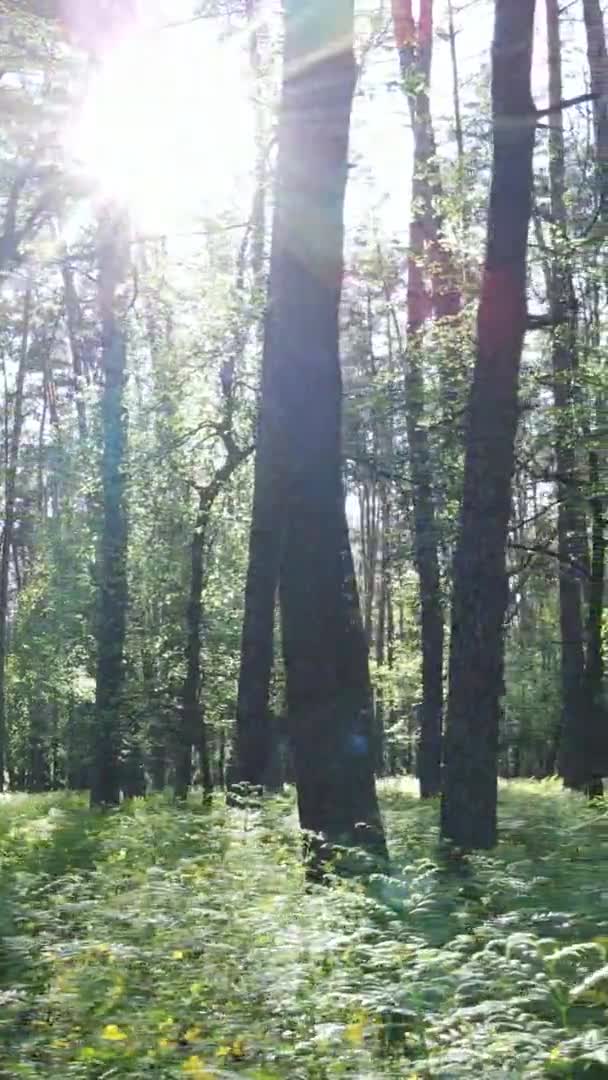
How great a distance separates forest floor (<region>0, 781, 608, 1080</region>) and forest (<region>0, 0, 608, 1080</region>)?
2cm

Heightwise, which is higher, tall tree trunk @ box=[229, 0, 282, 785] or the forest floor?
tall tree trunk @ box=[229, 0, 282, 785]

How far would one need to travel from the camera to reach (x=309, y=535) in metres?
7.57

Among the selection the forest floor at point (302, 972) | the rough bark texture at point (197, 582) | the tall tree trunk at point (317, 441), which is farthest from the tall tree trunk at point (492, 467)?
the rough bark texture at point (197, 582)

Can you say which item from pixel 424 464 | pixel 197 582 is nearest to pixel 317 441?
pixel 424 464

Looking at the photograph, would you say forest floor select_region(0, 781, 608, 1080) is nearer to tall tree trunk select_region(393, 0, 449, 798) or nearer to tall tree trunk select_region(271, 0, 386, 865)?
tall tree trunk select_region(271, 0, 386, 865)

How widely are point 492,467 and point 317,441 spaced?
5.01 feet

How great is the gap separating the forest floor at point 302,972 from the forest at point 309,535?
21mm

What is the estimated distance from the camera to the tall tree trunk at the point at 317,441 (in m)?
7.48

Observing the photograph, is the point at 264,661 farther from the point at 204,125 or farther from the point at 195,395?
the point at 204,125

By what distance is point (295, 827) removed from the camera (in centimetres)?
796

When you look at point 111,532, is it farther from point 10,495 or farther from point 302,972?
point 302,972

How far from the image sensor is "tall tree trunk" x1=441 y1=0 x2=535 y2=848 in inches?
331

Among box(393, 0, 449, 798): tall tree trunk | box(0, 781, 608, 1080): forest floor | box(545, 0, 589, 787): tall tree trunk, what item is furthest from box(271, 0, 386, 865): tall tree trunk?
box(393, 0, 449, 798): tall tree trunk

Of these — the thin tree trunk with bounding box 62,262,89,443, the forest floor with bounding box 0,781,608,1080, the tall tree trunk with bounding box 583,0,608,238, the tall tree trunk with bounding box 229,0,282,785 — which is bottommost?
the forest floor with bounding box 0,781,608,1080
